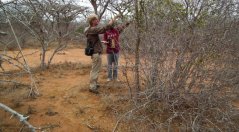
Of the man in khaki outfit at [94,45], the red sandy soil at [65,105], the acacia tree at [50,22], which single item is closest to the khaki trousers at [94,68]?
the man in khaki outfit at [94,45]

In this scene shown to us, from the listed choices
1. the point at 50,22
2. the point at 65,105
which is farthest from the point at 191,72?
the point at 50,22

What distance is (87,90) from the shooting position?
6715mm

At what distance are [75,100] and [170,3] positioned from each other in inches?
90.0

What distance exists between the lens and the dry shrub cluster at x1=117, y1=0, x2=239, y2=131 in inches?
193

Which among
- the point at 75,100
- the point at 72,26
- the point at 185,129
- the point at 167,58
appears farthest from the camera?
the point at 72,26

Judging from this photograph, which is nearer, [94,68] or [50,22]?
[94,68]

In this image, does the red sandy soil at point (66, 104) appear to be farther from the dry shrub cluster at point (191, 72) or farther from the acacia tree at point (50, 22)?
the acacia tree at point (50, 22)

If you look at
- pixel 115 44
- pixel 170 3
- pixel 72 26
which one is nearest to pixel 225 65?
pixel 170 3

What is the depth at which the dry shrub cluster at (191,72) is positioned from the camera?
491cm

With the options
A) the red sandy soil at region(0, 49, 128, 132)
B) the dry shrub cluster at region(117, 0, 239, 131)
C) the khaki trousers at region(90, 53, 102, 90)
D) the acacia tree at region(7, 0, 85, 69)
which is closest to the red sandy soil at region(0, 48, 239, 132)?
the red sandy soil at region(0, 49, 128, 132)

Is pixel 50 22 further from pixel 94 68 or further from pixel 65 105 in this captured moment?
pixel 65 105

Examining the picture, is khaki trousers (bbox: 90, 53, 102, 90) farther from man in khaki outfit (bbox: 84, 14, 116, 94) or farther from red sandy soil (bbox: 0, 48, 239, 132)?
red sandy soil (bbox: 0, 48, 239, 132)

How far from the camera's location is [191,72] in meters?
5.19

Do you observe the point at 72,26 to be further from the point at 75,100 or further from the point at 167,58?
the point at 167,58
